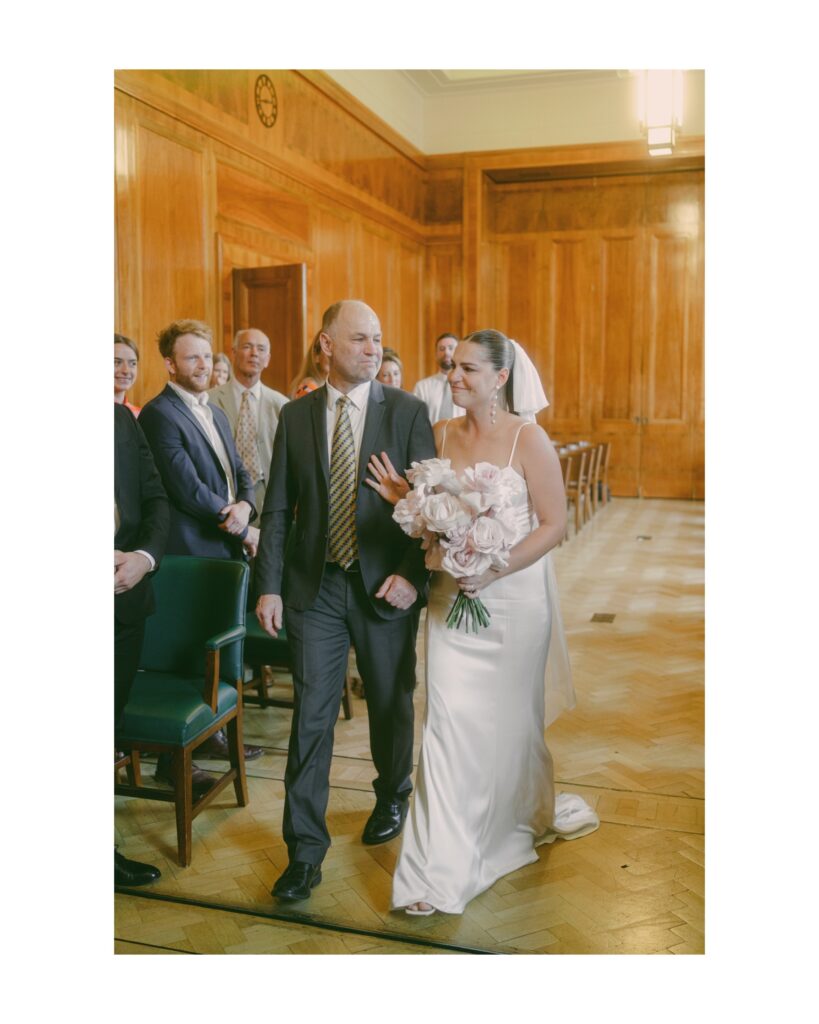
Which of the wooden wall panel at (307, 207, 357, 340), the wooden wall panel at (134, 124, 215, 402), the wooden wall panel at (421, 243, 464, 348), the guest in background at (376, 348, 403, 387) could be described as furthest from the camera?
the wooden wall panel at (421, 243, 464, 348)

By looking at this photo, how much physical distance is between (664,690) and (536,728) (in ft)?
7.23

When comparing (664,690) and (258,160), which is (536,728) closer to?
(664,690)

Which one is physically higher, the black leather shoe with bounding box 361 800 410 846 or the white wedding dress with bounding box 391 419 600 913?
the white wedding dress with bounding box 391 419 600 913

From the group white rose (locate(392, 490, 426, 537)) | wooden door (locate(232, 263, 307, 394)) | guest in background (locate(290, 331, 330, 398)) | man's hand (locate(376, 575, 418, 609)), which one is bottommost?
man's hand (locate(376, 575, 418, 609))

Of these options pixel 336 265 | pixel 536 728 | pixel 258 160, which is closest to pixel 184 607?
pixel 536 728

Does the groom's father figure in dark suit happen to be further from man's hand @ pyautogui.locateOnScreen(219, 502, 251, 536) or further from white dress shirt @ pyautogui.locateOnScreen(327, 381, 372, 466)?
man's hand @ pyautogui.locateOnScreen(219, 502, 251, 536)

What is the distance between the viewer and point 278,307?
875 cm

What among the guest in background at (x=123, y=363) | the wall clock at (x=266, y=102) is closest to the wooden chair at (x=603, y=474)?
the wall clock at (x=266, y=102)

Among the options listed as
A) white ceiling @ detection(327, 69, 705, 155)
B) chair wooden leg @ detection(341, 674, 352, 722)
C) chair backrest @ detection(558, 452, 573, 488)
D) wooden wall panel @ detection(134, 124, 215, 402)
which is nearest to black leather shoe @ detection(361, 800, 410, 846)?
chair wooden leg @ detection(341, 674, 352, 722)

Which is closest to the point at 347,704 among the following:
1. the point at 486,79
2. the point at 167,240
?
the point at 167,240

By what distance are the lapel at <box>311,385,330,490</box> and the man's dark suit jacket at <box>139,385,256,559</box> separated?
1181mm

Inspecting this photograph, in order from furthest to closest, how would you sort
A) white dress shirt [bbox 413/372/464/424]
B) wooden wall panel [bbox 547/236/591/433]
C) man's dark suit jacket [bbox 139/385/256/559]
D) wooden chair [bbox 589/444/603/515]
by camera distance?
wooden wall panel [bbox 547/236/591/433]
wooden chair [bbox 589/444/603/515]
white dress shirt [bbox 413/372/464/424]
man's dark suit jacket [bbox 139/385/256/559]

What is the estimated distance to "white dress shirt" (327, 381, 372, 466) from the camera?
10.7 feet

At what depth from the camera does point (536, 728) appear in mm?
3385
